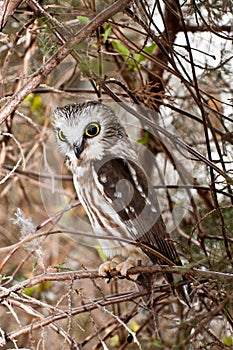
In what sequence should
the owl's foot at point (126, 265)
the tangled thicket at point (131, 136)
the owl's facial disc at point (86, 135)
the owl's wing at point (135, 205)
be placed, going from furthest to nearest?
the owl's facial disc at point (86, 135) < the owl's wing at point (135, 205) < the owl's foot at point (126, 265) < the tangled thicket at point (131, 136)

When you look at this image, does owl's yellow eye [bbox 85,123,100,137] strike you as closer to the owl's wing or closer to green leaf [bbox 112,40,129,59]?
the owl's wing

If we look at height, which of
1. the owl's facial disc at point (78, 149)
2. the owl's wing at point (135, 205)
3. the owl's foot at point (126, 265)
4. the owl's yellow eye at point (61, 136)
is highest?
the owl's yellow eye at point (61, 136)

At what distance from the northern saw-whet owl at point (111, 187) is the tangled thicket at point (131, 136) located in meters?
0.08

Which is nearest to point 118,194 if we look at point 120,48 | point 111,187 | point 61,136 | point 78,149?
point 111,187

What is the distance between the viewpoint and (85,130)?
207 cm

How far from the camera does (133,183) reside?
6.36 ft

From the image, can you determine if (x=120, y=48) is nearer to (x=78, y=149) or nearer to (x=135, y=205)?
(x=78, y=149)

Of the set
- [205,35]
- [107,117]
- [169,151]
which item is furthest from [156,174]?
[205,35]

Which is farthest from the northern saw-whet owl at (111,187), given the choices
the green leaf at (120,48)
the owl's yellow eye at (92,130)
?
the green leaf at (120,48)

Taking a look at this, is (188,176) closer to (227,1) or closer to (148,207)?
(148,207)

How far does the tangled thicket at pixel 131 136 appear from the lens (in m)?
1.54

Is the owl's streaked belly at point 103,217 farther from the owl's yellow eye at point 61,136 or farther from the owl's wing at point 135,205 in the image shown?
the owl's yellow eye at point 61,136

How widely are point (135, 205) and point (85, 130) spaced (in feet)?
1.14

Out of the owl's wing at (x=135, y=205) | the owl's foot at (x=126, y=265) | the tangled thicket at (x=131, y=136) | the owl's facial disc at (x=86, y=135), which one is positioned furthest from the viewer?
the owl's facial disc at (x=86, y=135)
